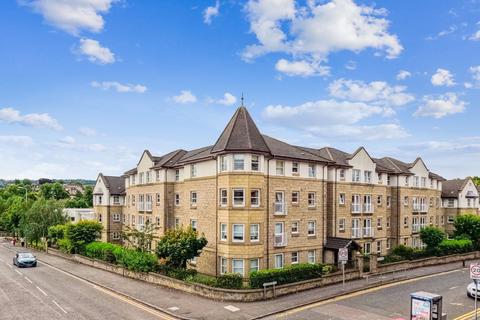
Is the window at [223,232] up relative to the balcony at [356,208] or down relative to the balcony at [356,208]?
down

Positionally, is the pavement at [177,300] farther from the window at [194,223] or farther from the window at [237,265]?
the window at [194,223]

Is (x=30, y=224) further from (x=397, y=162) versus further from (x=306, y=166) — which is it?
(x=397, y=162)

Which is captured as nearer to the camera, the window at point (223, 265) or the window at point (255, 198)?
the window at point (255, 198)

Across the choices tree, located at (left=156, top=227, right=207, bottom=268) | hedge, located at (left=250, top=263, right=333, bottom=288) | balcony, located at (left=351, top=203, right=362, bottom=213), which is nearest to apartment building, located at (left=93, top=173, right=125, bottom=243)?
tree, located at (left=156, top=227, right=207, bottom=268)

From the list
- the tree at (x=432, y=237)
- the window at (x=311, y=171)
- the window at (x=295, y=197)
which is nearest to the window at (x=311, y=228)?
the window at (x=295, y=197)

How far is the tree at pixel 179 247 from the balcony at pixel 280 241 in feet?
A: 19.3

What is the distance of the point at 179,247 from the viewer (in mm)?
30688

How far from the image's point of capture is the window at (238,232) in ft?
101

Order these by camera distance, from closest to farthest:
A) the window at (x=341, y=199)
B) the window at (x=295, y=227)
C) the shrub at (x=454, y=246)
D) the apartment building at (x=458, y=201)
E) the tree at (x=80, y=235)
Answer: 1. the window at (x=295, y=227)
2. the window at (x=341, y=199)
3. the shrub at (x=454, y=246)
4. the tree at (x=80, y=235)
5. the apartment building at (x=458, y=201)

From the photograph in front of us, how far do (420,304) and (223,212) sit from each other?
1591cm

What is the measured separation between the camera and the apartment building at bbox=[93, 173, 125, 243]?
2260 inches

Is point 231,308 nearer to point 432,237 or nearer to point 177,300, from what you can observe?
point 177,300

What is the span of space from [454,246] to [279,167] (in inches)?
966

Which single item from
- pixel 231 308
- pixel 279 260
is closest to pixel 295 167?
pixel 279 260
